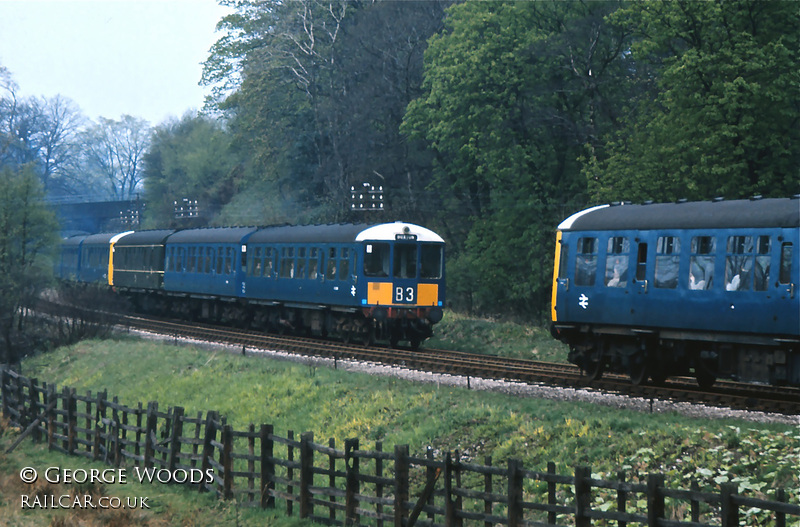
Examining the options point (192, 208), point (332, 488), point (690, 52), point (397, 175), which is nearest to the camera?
point (332, 488)

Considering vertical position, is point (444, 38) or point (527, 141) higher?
point (444, 38)

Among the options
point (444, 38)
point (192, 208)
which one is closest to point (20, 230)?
point (444, 38)

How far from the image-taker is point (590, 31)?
37.6 m

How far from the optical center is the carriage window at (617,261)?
19484 millimetres

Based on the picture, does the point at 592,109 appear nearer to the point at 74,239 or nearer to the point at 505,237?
the point at 505,237

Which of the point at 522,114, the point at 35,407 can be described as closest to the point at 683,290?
the point at 35,407

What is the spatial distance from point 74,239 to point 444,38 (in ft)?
85.8

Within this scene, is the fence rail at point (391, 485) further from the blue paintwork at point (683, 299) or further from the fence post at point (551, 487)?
the blue paintwork at point (683, 299)

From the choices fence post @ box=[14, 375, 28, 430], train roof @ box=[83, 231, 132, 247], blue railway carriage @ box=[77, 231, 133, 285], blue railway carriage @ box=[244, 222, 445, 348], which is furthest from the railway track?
train roof @ box=[83, 231, 132, 247]

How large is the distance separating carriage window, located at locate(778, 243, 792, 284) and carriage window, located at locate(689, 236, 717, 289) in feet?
4.50

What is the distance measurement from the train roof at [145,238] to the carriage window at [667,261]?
28488 mm

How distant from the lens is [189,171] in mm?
80812

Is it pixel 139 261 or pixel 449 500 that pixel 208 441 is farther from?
pixel 139 261

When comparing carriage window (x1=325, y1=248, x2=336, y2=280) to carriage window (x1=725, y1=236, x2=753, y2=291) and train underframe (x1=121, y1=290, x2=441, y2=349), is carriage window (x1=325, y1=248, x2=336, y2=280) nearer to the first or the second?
train underframe (x1=121, y1=290, x2=441, y2=349)
